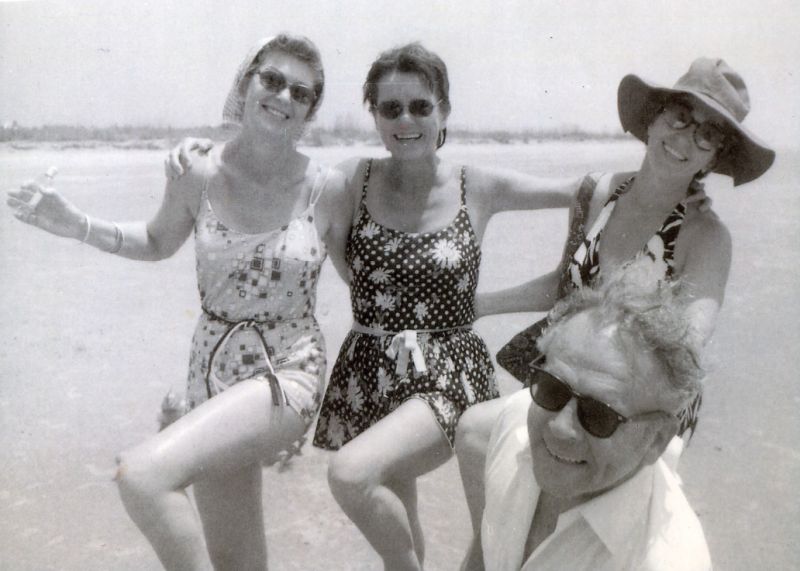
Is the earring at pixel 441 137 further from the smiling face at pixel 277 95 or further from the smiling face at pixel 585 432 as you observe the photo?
the smiling face at pixel 585 432

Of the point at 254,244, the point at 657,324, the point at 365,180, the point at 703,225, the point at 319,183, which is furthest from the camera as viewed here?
the point at 365,180

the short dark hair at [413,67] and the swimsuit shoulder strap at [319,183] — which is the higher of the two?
the short dark hair at [413,67]

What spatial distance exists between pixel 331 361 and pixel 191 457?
2943 mm

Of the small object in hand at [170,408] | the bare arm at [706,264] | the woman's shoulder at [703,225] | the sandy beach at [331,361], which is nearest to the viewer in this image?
the bare arm at [706,264]

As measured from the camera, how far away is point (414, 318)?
2553 mm

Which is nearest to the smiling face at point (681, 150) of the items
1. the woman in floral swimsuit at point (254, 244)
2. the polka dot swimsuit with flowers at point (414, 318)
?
the polka dot swimsuit with flowers at point (414, 318)

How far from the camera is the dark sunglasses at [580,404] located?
5.13 feet

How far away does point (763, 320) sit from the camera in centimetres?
548

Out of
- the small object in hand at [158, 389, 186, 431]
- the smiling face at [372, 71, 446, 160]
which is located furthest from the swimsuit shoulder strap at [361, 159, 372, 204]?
the small object in hand at [158, 389, 186, 431]

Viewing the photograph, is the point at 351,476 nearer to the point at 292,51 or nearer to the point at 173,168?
the point at 173,168

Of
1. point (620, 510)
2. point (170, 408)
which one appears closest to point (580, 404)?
point (620, 510)

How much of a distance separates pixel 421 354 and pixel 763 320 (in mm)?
3988

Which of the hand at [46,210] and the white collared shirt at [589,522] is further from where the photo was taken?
the hand at [46,210]

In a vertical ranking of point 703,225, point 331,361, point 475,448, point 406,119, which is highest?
point 406,119
